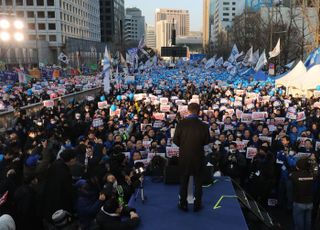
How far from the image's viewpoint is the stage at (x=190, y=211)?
462 cm

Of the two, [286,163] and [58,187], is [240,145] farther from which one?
[58,187]

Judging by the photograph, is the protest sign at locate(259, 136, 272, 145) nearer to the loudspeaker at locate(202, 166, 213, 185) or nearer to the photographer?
the photographer

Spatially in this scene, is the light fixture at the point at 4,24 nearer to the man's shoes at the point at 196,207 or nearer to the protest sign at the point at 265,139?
the protest sign at the point at 265,139

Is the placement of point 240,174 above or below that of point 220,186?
below

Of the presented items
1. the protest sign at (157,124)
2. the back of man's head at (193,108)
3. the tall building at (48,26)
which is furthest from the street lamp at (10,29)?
the tall building at (48,26)

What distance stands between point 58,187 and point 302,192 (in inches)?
148

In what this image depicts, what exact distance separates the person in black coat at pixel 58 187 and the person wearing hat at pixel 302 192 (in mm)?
3503

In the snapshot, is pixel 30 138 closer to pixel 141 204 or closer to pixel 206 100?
pixel 141 204

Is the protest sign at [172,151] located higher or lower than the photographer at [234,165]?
higher

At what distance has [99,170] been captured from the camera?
661 cm

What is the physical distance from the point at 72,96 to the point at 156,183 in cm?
1766

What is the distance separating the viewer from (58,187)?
15.9 feet

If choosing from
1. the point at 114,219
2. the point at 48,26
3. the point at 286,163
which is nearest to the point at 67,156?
the point at 114,219

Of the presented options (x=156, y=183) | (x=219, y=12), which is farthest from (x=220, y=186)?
(x=219, y=12)
